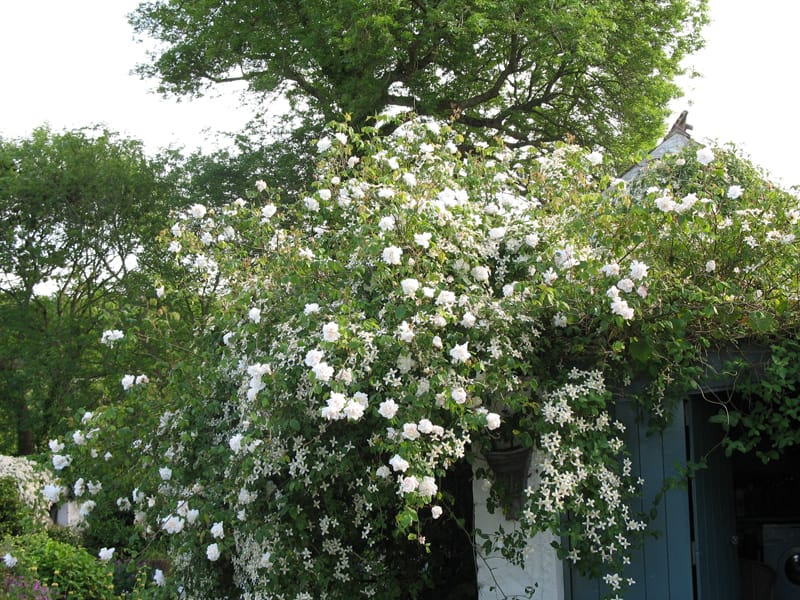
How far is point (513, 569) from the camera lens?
17.4 feet

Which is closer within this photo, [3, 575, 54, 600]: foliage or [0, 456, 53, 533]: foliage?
[3, 575, 54, 600]: foliage

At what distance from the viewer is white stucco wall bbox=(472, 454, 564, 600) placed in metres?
5.16

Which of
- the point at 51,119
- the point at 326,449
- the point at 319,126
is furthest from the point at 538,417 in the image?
the point at 51,119

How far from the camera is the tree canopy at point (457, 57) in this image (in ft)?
43.2

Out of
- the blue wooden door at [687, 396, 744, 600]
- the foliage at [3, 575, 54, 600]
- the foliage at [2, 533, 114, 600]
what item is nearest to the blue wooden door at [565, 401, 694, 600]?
the blue wooden door at [687, 396, 744, 600]

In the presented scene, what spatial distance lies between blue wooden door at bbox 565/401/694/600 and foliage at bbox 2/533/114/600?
15.5 feet

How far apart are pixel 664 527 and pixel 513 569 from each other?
99 centimetres

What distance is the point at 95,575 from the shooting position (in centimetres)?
761

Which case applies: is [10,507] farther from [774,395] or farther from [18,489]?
[774,395]

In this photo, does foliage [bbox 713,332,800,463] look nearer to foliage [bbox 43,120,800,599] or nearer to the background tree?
foliage [bbox 43,120,800,599]

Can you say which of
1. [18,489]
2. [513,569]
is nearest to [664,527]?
[513,569]

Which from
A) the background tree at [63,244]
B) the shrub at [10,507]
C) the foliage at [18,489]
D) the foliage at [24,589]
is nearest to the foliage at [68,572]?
the foliage at [24,589]

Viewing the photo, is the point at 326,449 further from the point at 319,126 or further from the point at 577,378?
the point at 319,126

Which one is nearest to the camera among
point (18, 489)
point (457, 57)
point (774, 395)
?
point (774, 395)
